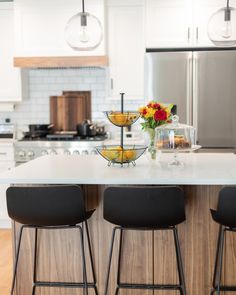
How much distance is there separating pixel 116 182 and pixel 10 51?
10.0ft

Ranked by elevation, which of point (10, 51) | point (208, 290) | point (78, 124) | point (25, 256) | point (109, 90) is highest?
point (10, 51)

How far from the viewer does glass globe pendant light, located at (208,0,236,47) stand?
3002mm

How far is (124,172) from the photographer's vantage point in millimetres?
2652

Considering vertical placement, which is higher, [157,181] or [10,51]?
[10,51]

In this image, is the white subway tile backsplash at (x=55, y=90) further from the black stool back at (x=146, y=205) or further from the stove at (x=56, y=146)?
the black stool back at (x=146, y=205)

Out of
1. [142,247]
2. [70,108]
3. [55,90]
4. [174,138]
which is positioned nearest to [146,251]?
[142,247]

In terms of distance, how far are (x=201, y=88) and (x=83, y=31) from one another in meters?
1.68

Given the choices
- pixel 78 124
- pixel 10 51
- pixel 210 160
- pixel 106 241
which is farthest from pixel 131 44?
pixel 106 241

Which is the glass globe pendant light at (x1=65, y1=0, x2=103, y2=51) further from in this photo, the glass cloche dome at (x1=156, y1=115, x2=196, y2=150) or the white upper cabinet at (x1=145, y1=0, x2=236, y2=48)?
the white upper cabinet at (x1=145, y1=0, x2=236, y2=48)

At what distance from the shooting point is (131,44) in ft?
15.7

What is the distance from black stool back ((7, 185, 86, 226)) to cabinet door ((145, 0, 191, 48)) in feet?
9.08

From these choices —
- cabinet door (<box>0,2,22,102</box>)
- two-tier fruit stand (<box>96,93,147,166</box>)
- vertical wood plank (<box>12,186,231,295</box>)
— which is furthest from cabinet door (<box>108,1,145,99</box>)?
vertical wood plank (<box>12,186,231,295</box>)

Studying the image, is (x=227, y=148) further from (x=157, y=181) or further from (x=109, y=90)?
(x=157, y=181)

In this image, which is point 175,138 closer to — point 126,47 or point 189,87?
point 189,87
